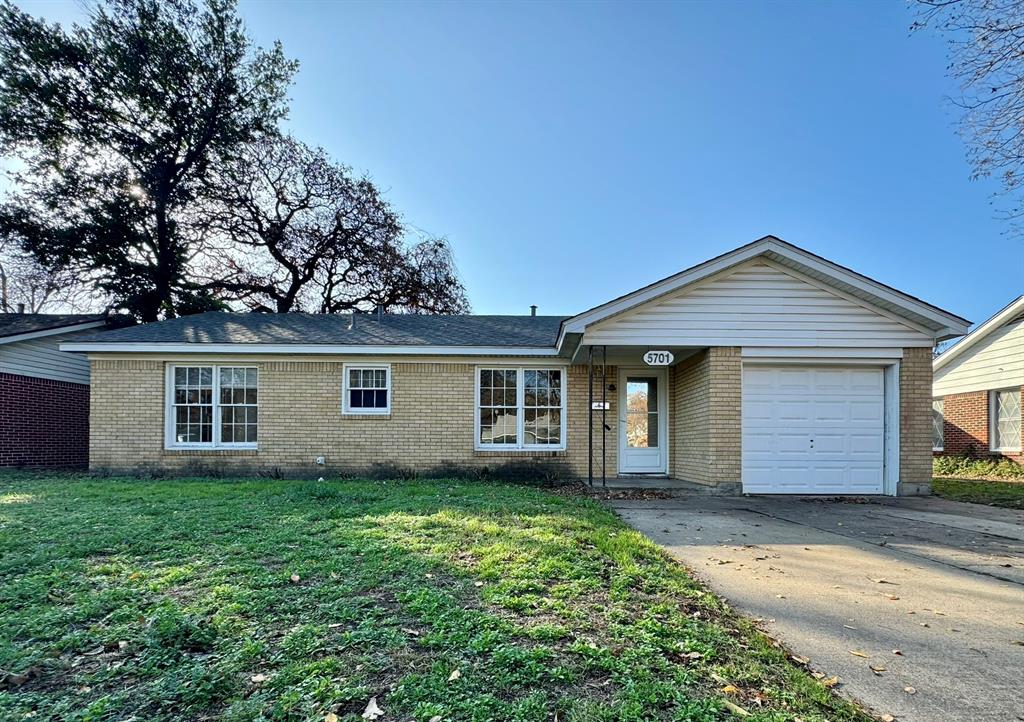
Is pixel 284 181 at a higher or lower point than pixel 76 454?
Result: higher

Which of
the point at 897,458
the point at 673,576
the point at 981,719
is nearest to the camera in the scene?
the point at 981,719

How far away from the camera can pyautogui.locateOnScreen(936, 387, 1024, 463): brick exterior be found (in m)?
15.9

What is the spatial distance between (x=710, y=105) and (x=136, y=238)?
22476mm

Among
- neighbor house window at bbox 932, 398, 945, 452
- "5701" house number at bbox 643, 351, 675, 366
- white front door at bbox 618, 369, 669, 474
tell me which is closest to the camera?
"5701" house number at bbox 643, 351, 675, 366

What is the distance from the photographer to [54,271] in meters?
20.6

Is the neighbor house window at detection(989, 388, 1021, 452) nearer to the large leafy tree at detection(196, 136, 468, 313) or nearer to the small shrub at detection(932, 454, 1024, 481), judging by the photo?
the small shrub at detection(932, 454, 1024, 481)

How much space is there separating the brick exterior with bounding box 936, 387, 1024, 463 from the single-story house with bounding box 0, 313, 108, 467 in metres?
26.7

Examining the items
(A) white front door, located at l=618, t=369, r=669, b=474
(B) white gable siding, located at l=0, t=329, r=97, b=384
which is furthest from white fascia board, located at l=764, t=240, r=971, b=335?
(B) white gable siding, located at l=0, t=329, r=97, b=384

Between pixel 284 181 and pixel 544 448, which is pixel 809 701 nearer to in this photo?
pixel 544 448

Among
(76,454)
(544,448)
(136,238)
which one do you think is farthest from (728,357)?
(136,238)

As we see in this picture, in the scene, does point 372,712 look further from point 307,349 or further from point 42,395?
point 42,395

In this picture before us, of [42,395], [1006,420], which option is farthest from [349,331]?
[1006,420]

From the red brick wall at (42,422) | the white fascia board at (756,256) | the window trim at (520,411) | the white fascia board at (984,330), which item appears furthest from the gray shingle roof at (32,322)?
the white fascia board at (984,330)

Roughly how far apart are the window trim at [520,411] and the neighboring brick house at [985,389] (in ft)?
35.9
